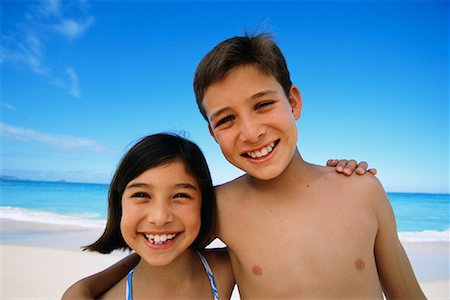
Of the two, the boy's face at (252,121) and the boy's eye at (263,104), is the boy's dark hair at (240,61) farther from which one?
the boy's eye at (263,104)

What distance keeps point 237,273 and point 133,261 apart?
736 millimetres

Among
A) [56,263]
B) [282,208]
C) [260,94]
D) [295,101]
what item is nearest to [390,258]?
[282,208]

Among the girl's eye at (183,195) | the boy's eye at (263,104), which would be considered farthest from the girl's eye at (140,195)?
the boy's eye at (263,104)

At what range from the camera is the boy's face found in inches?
A: 65.6

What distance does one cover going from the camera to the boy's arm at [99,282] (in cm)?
171

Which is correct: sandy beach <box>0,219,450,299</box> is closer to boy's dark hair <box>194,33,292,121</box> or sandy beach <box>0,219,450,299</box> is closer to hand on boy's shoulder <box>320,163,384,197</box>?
hand on boy's shoulder <box>320,163,384,197</box>

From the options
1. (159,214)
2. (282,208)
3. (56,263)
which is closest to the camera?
(159,214)

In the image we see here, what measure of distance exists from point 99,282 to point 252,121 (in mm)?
1306

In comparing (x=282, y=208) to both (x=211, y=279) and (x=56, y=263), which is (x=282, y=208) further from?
(x=56, y=263)

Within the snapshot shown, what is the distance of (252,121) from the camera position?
166cm

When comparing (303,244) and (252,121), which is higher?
(252,121)

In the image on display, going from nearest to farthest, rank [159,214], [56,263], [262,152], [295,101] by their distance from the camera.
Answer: [159,214]
[262,152]
[295,101]
[56,263]

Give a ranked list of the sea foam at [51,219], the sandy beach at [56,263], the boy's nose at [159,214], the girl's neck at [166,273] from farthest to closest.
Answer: the sea foam at [51,219] → the sandy beach at [56,263] → the girl's neck at [166,273] → the boy's nose at [159,214]

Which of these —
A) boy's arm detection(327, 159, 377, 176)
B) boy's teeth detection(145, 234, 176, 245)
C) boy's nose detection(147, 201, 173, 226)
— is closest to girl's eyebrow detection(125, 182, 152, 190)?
boy's nose detection(147, 201, 173, 226)
